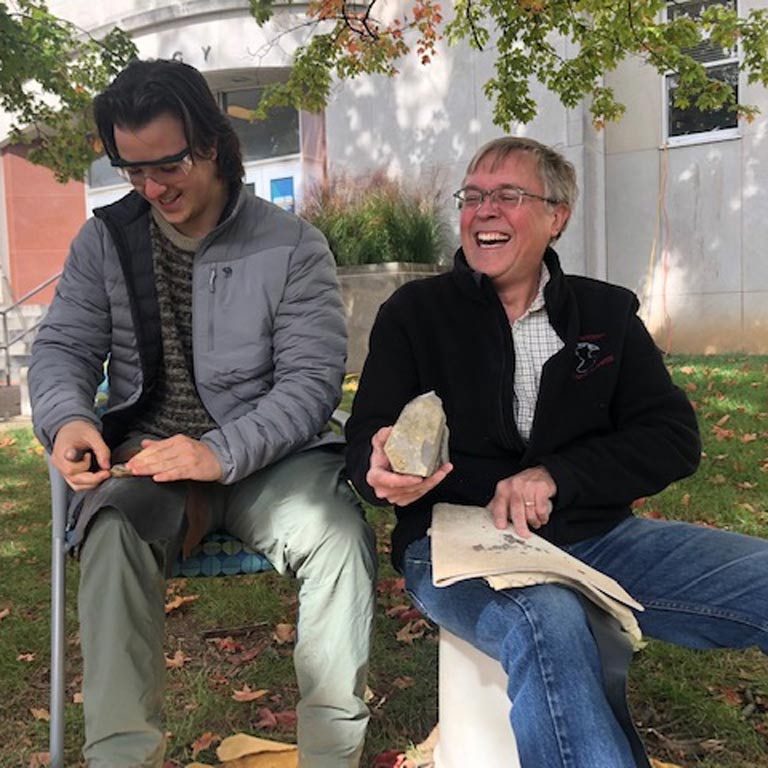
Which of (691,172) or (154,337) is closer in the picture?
(154,337)

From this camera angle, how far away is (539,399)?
206cm

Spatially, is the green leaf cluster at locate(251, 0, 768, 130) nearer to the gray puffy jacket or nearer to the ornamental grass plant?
the gray puffy jacket

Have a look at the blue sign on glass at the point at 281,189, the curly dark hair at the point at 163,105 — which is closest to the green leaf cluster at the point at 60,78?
the curly dark hair at the point at 163,105

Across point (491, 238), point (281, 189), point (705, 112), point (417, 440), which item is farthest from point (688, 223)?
point (417, 440)

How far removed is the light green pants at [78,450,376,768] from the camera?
1772 mm

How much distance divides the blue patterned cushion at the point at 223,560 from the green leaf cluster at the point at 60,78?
11.8ft

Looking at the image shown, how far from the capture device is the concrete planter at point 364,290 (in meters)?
9.05

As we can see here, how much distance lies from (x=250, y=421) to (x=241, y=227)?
58 cm

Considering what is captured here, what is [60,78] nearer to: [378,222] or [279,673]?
[279,673]

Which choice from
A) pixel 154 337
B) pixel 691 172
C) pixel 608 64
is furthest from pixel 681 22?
pixel 691 172

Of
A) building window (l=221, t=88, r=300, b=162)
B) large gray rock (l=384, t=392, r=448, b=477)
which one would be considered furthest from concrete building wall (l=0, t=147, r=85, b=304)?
large gray rock (l=384, t=392, r=448, b=477)

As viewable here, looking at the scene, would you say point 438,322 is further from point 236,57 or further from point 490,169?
point 236,57

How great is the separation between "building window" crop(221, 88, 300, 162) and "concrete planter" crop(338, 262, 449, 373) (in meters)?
4.38

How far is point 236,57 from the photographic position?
480 inches
